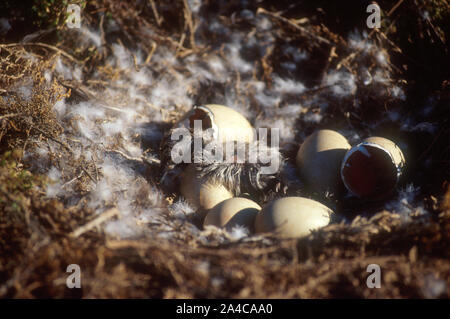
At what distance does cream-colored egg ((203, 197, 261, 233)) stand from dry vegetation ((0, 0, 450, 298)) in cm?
15

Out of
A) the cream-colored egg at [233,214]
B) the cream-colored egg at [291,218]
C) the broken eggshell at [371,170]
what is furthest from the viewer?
the broken eggshell at [371,170]

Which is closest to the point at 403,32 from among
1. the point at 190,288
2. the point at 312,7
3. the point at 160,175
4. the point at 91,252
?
the point at 312,7

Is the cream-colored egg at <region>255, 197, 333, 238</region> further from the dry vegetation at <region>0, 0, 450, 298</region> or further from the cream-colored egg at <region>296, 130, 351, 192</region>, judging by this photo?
the cream-colored egg at <region>296, 130, 351, 192</region>

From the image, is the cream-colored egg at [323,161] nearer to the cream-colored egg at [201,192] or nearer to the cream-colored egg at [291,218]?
the cream-colored egg at [291,218]

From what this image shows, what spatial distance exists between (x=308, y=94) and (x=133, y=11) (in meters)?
1.68

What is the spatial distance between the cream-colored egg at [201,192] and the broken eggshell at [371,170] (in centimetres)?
78

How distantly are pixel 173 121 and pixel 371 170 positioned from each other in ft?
5.04

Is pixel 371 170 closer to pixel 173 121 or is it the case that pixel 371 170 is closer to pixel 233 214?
pixel 233 214

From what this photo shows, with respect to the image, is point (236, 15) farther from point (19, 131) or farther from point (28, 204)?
point (28, 204)

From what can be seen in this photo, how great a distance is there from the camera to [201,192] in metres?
2.23

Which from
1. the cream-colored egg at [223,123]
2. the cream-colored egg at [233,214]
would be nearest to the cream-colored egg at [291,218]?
the cream-colored egg at [233,214]

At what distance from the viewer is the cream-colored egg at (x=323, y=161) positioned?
2229 millimetres

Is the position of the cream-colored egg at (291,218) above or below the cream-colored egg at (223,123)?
below

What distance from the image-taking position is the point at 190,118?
8.14ft
